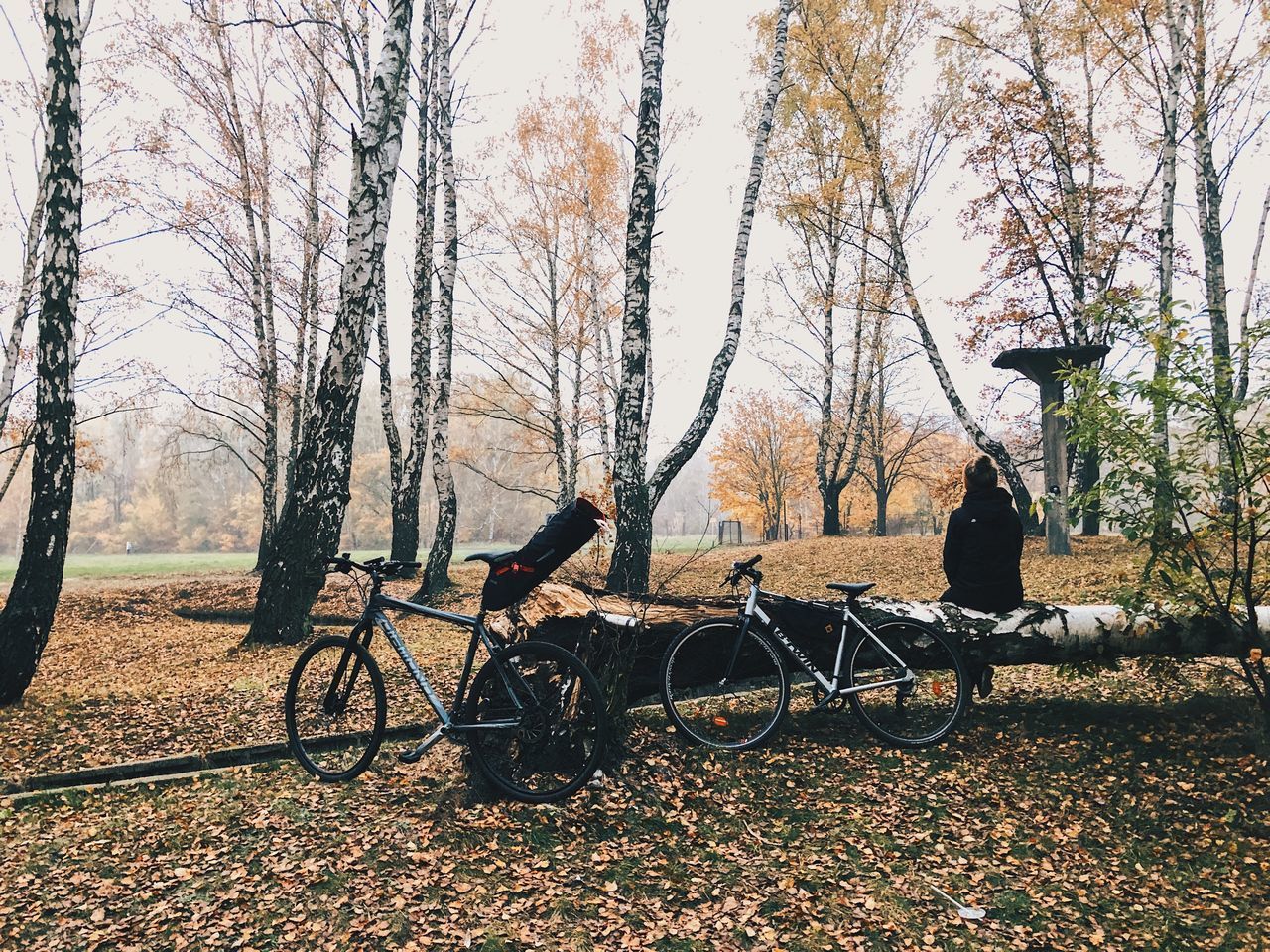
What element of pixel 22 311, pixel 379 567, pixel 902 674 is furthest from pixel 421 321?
pixel 902 674

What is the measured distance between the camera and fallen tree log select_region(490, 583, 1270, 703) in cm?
475

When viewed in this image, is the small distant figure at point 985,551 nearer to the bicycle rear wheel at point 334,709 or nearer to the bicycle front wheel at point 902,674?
the bicycle front wheel at point 902,674

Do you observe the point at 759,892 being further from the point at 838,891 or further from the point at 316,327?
the point at 316,327

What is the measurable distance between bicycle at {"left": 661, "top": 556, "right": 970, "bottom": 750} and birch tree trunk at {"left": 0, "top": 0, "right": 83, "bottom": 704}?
514 cm

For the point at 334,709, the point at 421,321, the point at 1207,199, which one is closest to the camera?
the point at 334,709

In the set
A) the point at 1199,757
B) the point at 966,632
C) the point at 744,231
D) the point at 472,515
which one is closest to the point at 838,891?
the point at 966,632

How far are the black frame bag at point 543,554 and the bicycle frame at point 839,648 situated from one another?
61.0 inches

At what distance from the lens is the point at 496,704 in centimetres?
381

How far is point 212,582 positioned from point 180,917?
50.6ft

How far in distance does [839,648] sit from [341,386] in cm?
571

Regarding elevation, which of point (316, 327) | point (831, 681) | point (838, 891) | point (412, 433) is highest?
point (316, 327)

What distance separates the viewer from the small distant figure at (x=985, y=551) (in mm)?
5148

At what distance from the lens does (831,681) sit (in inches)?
188

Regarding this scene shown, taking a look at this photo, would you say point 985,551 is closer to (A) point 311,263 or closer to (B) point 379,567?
(B) point 379,567
